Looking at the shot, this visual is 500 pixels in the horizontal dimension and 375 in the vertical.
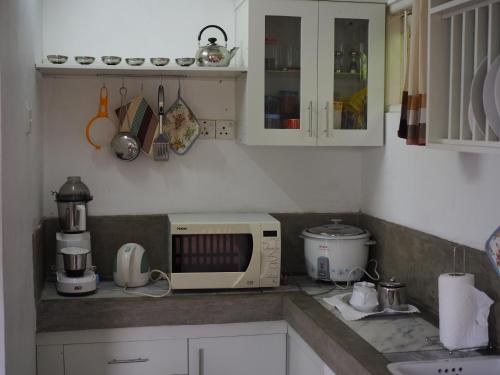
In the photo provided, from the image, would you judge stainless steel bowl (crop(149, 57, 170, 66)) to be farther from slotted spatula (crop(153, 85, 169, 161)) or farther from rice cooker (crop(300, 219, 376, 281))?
rice cooker (crop(300, 219, 376, 281))

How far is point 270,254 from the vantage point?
10.4 ft

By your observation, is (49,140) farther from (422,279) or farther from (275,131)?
(422,279)

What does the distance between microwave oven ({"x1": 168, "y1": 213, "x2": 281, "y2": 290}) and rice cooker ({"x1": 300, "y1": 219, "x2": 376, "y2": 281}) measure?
198 mm

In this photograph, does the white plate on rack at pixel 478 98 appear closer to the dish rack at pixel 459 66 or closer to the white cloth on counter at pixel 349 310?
the dish rack at pixel 459 66

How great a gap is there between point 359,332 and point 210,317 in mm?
757

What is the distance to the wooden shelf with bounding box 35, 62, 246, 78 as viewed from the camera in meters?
3.14

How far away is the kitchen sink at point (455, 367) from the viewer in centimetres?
221

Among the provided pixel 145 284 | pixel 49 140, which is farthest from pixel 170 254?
pixel 49 140

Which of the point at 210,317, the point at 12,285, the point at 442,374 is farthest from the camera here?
the point at 210,317

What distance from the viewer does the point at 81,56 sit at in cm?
325

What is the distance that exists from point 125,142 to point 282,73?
31.8 inches

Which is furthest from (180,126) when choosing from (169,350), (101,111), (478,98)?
(478,98)

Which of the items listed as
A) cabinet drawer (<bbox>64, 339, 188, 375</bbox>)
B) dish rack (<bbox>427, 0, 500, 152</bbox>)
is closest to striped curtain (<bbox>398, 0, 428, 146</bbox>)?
dish rack (<bbox>427, 0, 500, 152</bbox>)

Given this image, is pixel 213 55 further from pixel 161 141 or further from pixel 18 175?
pixel 18 175
